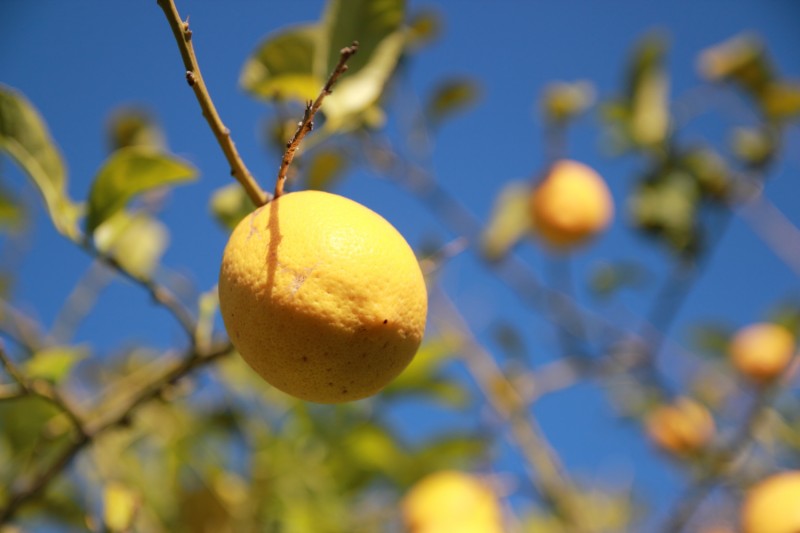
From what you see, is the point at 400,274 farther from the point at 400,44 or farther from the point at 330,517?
the point at 330,517

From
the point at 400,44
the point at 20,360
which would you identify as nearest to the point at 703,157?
the point at 400,44

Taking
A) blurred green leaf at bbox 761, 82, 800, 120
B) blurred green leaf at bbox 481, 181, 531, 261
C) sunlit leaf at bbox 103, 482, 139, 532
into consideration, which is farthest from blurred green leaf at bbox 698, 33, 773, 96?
sunlit leaf at bbox 103, 482, 139, 532

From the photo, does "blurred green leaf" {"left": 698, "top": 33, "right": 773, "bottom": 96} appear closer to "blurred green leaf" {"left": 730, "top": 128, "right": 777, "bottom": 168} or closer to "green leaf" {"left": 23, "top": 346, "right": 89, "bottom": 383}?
"blurred green leaf" {"left": 730, "top": 128, "right": 777, "bottom": 168}

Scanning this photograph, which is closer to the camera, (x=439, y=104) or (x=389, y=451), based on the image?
(x=389, y=451)

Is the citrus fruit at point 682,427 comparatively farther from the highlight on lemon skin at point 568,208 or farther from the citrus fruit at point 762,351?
the highlight on lemon skin at point 568,208

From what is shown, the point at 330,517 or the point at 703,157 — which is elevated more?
the point at 703,157

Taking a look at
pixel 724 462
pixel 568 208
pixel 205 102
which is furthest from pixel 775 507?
pixel 205 102

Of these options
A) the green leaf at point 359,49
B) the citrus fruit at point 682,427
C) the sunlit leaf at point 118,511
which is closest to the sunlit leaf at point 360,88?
the green leaf at point 359,49

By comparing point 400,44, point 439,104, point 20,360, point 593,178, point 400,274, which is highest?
point 400,44
